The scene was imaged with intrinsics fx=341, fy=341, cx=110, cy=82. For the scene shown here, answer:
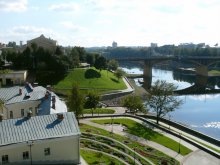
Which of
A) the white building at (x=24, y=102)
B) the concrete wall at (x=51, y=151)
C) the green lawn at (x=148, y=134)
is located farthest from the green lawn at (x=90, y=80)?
the concrete wall at (x=51, y=151)

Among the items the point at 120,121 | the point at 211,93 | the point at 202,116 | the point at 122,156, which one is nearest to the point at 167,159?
the point at 122,156

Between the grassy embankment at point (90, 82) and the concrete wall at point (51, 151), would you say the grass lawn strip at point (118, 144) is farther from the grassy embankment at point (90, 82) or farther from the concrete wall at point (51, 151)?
the grassy embankment at point (90, 82)

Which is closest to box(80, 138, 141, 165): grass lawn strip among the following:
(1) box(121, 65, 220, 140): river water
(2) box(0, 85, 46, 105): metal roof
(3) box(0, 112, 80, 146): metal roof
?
(3) box(0, 112, 80, 146): metal roof

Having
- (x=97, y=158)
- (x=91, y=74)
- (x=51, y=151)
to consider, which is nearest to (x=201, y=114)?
(x=91, y=74)

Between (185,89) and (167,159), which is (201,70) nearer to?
(185,89)

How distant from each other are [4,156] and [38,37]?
94399 millimetres

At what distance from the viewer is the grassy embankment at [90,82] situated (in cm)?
9986

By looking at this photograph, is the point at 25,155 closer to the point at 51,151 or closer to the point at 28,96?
the point at 51,151

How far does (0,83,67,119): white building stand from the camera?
45.9 metres

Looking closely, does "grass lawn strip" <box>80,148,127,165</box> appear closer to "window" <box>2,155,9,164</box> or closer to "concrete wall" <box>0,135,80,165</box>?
"concrete wall" <box>0,135,80,165</box>

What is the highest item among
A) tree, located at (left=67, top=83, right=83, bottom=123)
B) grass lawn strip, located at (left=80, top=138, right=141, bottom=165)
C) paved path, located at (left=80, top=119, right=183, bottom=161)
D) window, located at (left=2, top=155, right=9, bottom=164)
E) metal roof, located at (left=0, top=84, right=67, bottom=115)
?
metal roof, located at (left=0, top=84, right=67, bottom=115)

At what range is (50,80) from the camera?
336 feet

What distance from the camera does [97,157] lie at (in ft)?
122

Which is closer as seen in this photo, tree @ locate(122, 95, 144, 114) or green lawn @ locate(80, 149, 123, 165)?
green lawn @ locate(80, 149, 123, 165)
